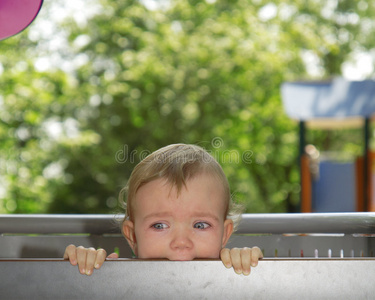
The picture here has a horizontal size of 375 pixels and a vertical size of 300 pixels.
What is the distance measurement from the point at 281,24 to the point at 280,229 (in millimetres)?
9444

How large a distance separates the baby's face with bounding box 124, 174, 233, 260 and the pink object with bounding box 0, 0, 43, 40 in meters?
0.48

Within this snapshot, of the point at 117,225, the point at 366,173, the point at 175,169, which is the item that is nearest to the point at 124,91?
the point at 366,173

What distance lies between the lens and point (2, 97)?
7992mm

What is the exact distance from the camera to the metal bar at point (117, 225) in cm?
169

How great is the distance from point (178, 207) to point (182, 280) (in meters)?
0.58

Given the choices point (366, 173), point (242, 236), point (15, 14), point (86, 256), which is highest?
point (15, 14)

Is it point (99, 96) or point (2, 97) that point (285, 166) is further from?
point (2, 97)

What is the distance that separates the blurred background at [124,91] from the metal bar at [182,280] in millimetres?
7267

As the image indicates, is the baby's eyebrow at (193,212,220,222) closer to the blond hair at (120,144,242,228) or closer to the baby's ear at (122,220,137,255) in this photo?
the blond hair at (120,144,242,228)

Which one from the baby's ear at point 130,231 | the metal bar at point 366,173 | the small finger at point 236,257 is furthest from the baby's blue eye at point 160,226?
the metal bar at point 366,173

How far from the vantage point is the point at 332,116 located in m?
5.71

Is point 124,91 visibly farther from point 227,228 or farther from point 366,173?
point 227,228

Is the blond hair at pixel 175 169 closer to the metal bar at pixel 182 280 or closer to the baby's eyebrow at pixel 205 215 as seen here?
the baby's eyebrow at pixel 205 215

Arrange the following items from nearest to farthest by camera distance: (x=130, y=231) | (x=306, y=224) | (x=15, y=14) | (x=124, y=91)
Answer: (x=15, y=14), (x=130, y=231), (x=306, y=224), (x=124, y=91)
